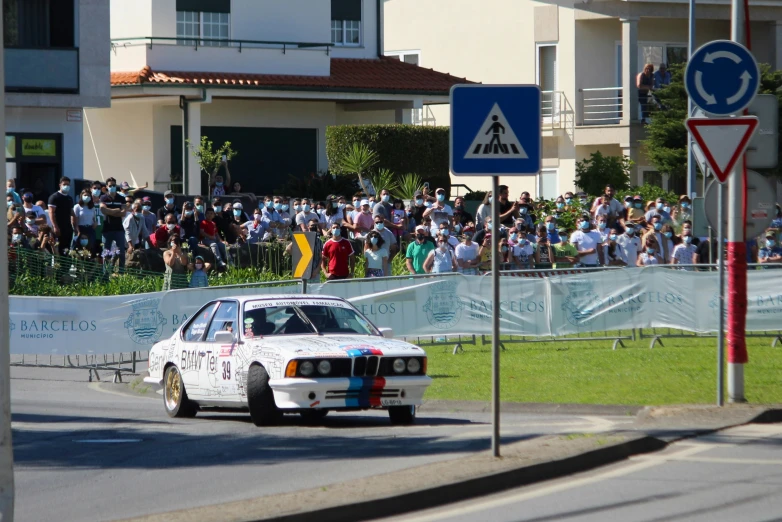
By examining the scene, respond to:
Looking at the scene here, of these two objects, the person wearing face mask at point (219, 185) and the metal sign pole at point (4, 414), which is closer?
the metal sign pole at point (4, 414)

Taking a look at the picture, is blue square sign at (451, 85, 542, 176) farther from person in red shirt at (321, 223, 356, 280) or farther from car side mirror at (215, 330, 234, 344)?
person in red shirt at (321, 223, 356, 280)

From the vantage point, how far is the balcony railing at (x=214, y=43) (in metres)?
36.4

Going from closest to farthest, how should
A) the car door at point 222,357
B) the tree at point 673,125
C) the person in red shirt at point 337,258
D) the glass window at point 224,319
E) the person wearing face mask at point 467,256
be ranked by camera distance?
the car door at point 222,357 < the glass window at point 224,319 < the person in red shirt at point 337,258 < the person wearing face mask at point 467,256 < the tree at point 673,125

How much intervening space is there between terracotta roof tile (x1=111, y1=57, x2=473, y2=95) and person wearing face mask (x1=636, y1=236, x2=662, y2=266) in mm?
13868

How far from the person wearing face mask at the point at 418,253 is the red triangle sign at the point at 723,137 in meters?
12.1

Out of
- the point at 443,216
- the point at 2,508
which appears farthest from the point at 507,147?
the point at 443,216

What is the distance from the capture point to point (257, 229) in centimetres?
2709

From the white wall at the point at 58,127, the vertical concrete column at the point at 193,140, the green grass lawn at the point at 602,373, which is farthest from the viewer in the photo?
the vertical concrete column at the point at 193,140

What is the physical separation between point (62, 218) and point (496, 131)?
1721cm

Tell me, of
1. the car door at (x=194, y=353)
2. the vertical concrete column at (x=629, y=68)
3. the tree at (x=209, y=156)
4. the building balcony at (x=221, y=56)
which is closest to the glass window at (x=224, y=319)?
the car door at (x=194, y=353)

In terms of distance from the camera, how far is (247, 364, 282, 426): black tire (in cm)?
1247

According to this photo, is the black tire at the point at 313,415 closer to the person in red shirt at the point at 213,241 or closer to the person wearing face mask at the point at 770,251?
the person in red shirt at the point at 213,241

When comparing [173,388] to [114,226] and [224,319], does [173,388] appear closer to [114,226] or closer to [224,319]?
[224,319]

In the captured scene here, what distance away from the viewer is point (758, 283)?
62.1ft
